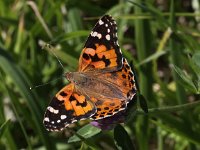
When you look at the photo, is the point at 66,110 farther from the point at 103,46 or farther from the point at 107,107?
the point at 103,46

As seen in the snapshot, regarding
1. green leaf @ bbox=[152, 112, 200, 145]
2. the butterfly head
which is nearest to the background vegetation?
green leaf @ bbox=[152, 112, 200, 145]

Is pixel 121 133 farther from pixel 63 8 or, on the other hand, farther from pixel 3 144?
pixel 63 8

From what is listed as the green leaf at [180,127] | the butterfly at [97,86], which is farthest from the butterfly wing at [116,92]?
the green leaf at [180,127]

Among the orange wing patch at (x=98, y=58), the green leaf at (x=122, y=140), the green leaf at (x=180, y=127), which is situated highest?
the orange wing patch at (x=98, y=58)

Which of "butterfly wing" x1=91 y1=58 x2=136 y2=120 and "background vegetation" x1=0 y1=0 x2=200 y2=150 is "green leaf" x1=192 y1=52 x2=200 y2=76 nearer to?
"background vegetation" x1=0 y1=0 x2=200 y2=150

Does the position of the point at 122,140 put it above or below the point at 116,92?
below

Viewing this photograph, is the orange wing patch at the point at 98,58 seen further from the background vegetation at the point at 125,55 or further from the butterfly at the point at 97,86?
the background vegetation at the point at 125,55

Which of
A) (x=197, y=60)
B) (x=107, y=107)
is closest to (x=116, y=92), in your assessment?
(x=107, y=107)

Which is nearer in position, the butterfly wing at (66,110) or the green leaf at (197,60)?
the butterfly wing at (66,110)
